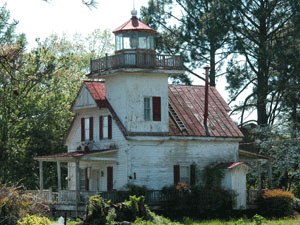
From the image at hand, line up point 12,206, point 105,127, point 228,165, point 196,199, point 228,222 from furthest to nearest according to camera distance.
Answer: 1. point 105,127
2. point 228,165
3. point 196,199
4. point 228,222
5. point 12,206

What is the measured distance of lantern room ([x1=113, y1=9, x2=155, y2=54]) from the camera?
125ft

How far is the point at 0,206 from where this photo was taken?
2770 centimetres

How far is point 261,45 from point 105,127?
40.6 ft

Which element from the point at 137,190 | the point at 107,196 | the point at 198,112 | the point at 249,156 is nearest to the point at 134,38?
the point at 198,112

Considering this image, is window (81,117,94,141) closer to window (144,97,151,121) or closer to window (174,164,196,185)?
window (144,97,151,121)

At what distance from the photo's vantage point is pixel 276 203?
37.4 meters

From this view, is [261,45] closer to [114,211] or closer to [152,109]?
[152,109]

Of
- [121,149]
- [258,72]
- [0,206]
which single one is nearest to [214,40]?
[258,72]

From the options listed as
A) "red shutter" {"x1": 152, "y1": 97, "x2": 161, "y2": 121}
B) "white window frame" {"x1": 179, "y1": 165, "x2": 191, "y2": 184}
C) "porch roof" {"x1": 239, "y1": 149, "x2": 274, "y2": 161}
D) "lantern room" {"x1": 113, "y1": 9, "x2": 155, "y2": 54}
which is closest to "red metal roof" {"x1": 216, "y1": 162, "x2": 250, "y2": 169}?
"white window frame" {"x1": 179, "y1": 165, "x2": 191, "y2": 184}

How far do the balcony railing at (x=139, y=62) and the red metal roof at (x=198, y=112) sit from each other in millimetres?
2865

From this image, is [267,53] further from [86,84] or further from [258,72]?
[86,84]

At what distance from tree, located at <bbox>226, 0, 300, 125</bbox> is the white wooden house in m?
6.96

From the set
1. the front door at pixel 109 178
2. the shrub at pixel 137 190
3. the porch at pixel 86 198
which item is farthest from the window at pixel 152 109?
the porch at pixel 86 198

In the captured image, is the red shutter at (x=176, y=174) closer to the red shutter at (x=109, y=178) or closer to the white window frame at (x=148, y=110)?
the white window frame at (x=148, y=110)
